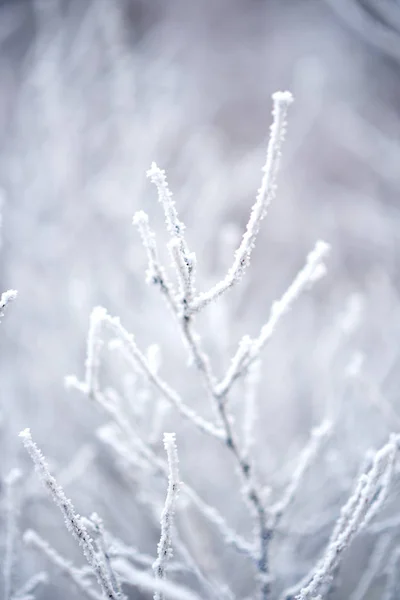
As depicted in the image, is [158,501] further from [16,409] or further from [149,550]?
[16,409]

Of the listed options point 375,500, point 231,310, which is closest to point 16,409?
point 231,310

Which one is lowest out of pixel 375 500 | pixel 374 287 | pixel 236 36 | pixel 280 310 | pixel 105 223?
pixel 375 500

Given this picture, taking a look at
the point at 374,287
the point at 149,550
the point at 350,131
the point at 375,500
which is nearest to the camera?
the point at 375,500

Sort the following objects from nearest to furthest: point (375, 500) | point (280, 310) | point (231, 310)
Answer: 1. point (280, 310)
2. point (375, 500)
3. point (231, 310)

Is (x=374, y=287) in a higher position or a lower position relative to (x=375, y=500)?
higher

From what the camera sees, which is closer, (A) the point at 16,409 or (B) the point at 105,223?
(A) the point at 16,409
